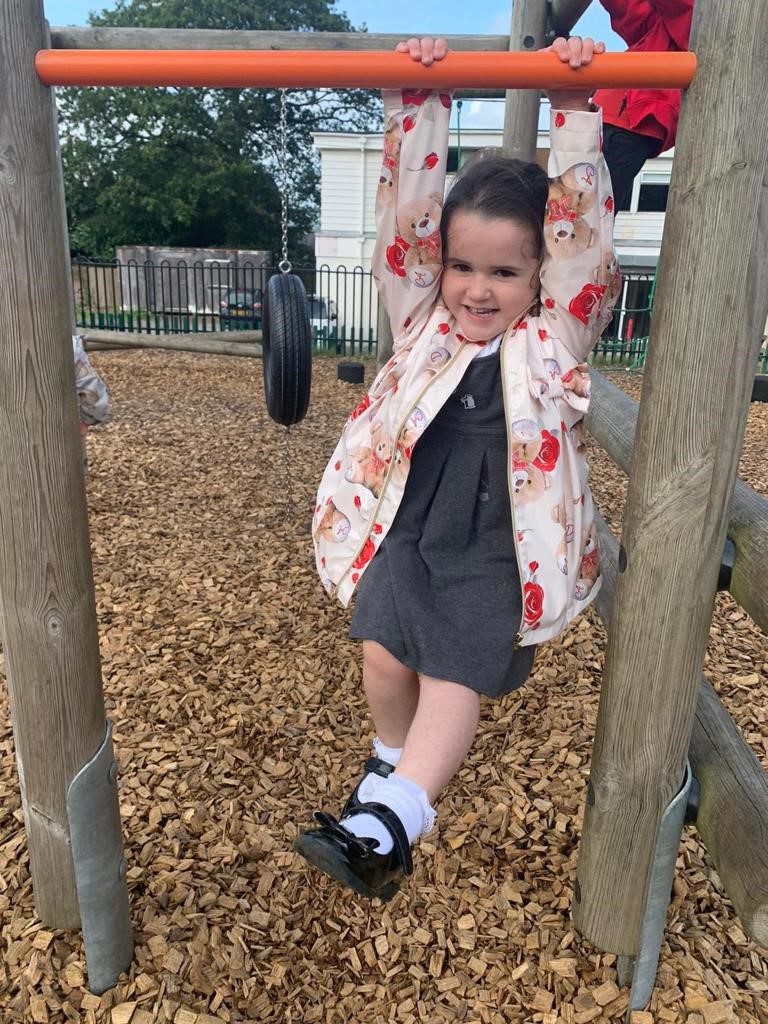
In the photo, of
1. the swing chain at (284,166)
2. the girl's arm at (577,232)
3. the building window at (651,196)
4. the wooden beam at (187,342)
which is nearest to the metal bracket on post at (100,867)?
the girl's arm at (577,232)

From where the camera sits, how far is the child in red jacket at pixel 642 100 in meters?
2.57

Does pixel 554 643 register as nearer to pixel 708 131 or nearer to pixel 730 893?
pixel 730 893

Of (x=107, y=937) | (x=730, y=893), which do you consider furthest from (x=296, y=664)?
(x=730, y=893)

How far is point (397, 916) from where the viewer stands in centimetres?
199

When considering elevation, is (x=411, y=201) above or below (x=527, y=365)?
above

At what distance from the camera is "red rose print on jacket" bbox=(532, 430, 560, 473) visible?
167cm

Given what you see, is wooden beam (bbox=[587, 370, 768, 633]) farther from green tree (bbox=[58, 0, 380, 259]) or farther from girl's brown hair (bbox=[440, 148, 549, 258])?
green tree (bbox=[58, 0, 380, 259])

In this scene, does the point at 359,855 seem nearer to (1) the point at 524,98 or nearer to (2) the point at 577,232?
(2) the point at 577,232

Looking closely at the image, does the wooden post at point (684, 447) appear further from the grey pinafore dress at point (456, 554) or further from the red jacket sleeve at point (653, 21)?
the red jacket sleeve at point (653, 21)

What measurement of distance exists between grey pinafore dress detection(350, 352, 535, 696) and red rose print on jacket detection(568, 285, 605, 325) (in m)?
0.18

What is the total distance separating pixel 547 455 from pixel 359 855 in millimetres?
814

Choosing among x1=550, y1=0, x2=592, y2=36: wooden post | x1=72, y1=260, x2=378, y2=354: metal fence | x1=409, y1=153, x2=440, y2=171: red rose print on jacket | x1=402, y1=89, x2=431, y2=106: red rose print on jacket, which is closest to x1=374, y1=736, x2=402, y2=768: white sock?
x1=409, y1=153, x2=440, y2=171: red rose print on jacket

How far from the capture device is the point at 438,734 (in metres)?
1.63

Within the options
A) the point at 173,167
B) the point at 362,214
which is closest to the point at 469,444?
the point at 362,214
